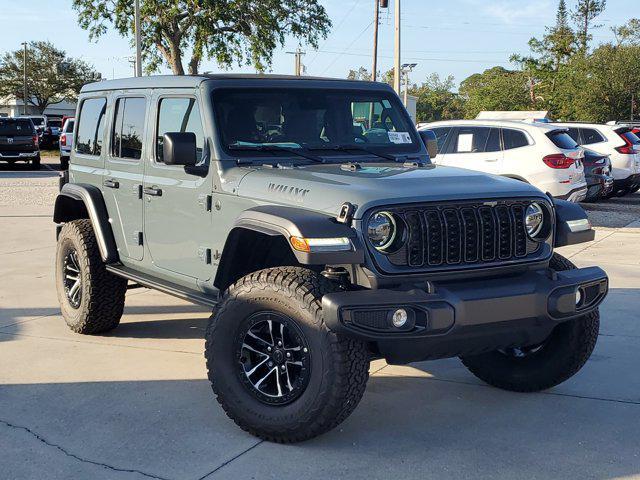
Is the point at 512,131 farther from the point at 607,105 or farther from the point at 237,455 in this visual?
the point at 607,105

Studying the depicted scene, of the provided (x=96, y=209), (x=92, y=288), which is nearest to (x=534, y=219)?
(x=96, y=209)

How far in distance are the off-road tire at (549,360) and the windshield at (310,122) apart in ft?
4.77

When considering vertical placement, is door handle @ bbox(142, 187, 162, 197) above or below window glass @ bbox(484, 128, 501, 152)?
below

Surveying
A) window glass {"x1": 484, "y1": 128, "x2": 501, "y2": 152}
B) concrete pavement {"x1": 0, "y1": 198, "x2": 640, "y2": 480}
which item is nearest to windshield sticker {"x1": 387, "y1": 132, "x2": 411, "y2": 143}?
concrete pavement {"x1": 0, "y1": 198, "x2": 640, "y2": 480}

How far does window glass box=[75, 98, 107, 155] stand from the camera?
6.55 metres

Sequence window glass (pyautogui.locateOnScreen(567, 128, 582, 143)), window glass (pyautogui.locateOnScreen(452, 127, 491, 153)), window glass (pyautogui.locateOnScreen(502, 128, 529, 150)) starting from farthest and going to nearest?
window glass (pyautogui.locateOnScreen(567, 128, 582, 143)) < window glass (pyautogui.locateOnScreen(452, 127, 491, 153)) < window glass (pyautogui.locateOnScreen(502, 128, 529, 150))

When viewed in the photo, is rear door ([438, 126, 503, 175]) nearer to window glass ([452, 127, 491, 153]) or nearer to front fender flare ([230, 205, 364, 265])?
window glass ([452, 127, 491, 153])

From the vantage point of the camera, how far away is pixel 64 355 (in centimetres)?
599

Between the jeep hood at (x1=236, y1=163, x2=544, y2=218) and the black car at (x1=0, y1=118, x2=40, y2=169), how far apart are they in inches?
1002

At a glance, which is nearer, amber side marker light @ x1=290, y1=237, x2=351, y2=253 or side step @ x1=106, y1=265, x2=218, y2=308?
amber side marker light @ x1=290, y1=237, x2=351, y2=253

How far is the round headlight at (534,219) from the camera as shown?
4.61m

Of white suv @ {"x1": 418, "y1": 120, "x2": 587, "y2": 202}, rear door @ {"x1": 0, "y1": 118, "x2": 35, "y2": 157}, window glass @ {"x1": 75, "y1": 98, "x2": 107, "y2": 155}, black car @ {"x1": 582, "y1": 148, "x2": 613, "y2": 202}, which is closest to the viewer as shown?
window glass @ {"x1": 75, "y1": 98, "x2": 107, "y2": 155}

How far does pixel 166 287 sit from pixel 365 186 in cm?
173

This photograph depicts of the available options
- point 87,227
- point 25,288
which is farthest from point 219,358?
point 25,288
